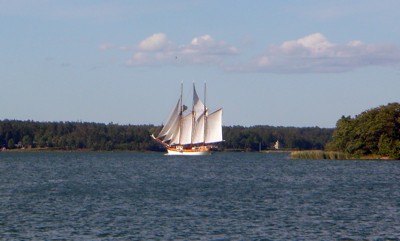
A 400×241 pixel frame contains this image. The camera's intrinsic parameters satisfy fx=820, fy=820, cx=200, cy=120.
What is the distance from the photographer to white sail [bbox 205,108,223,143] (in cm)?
12825

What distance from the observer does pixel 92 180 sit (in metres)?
57.2

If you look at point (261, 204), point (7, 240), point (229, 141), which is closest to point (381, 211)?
point (261, 204)

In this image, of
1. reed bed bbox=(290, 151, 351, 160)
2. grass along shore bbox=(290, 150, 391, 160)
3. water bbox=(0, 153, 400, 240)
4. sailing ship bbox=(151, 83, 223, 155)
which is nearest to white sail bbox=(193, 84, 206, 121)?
sailing ship bbox=(151, 83, 223, 155)

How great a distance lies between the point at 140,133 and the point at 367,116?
105 meters

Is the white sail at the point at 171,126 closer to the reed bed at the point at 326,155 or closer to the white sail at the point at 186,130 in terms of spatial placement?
the white sail at the point at 186,130

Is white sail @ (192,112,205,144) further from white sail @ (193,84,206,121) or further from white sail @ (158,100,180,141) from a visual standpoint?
white sail @ (158,100,180,141)

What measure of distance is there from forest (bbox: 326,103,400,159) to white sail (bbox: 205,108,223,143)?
31.3 m

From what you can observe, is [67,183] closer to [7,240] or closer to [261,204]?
[261,204]

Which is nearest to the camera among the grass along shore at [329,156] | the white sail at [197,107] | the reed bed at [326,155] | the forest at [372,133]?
the forest at [372,133]

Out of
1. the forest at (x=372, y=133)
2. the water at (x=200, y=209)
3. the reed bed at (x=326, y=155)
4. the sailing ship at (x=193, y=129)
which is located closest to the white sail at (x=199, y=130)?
the sailing ship at (x=193, y=129)

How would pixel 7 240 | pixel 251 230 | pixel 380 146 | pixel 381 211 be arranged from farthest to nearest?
1. pixel 380 146
2. pixel 381 211
3. pixel 251 230
4. pixel 7 240

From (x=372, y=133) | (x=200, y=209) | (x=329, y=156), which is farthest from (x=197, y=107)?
(x=200, y=209)

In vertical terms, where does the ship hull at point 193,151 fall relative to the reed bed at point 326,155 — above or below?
above

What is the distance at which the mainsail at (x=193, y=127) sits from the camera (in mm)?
129875
